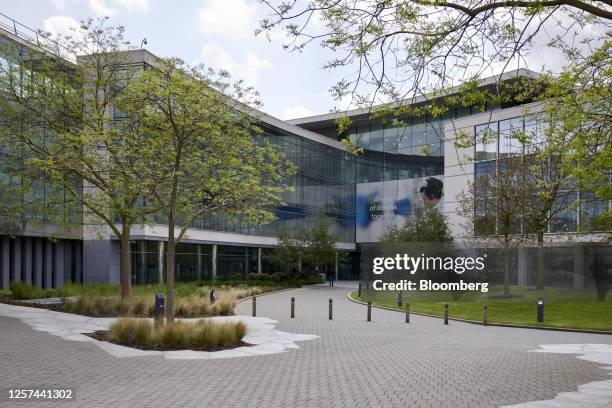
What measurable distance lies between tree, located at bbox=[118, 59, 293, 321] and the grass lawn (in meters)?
12.2

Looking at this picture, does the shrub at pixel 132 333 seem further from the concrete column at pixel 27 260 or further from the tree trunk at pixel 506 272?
the concrete column at pixel 27 260

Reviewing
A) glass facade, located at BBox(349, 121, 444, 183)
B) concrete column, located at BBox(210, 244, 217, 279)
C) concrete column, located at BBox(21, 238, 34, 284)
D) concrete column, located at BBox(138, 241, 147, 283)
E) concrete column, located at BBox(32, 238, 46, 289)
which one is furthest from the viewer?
glass facade, located at BBox(349, 121, 444, 183)

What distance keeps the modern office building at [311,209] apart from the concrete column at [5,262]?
0.20 feet

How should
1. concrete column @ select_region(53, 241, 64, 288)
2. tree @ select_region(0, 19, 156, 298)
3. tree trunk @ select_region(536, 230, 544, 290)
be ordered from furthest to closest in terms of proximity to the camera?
concrete column @ select_region(53, 241, 64, 288)
tree trunk @ select_region(536, 230, 544, 290)
tree @ select_region(0, 19, 156, 298)

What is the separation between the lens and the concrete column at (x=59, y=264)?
42031 mm

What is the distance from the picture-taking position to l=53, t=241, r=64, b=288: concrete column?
1655 inches

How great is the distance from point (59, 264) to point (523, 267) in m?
30.4

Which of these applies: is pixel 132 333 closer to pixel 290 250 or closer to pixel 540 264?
pixel 540 264

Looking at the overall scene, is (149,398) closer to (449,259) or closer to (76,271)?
(449,259)

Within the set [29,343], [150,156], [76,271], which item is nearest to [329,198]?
[76,271]

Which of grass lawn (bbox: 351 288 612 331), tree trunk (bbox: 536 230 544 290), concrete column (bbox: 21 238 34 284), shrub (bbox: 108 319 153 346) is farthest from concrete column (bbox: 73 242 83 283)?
tree trunk (bbox: 536 230 544 290)

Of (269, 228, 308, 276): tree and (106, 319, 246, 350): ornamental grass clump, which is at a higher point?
(269, 228, 308, 276): tree

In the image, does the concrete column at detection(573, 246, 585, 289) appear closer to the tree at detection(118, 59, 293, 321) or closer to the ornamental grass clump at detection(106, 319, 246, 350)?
the tree at detection(118, 59, 293, 321)

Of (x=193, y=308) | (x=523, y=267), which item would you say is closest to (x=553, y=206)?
(x=523, y=267)
